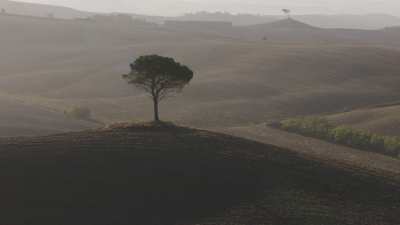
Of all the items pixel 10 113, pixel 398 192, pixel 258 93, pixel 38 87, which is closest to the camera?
pixel 398 192

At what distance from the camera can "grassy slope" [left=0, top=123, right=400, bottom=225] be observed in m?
34.9

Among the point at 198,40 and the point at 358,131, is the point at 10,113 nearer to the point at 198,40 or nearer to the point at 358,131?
the point at 358,131

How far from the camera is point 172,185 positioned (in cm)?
3981

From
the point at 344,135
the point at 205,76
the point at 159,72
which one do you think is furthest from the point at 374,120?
the point at 205,76

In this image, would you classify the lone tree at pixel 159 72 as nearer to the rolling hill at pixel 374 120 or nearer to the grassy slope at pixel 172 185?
the grassy slope at pixel 172 185

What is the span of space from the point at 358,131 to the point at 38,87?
7438cm

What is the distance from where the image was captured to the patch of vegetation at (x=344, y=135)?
72625 mm

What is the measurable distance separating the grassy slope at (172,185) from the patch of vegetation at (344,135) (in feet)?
85.0

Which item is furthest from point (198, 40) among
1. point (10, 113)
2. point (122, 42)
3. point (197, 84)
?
point (10, 113)

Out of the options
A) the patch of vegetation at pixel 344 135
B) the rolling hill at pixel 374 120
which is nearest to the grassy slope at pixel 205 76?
the patch of vegetation at pixel 344 135

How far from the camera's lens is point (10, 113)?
276ft

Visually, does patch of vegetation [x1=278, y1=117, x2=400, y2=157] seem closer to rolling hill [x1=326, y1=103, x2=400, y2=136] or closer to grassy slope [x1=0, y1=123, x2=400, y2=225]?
rolling hill [x1=326, y1=103, x2=400, y2=136]

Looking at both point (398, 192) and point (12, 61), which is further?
point (12, 61)

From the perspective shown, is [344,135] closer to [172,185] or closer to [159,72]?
[159,72]
